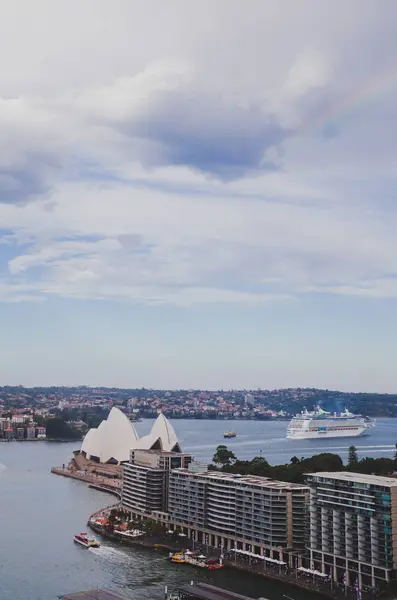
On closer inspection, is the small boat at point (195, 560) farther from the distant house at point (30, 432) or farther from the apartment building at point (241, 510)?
the distant house at point (30, 432)

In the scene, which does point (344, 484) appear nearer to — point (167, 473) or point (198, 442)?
point (167, 473)

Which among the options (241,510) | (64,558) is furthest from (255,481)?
(64,558)

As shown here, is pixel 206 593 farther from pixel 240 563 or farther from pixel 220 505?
pixel 220 505

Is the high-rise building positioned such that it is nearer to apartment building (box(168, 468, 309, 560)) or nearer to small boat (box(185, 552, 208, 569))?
apartment building (box(168, 468, 309, 560))

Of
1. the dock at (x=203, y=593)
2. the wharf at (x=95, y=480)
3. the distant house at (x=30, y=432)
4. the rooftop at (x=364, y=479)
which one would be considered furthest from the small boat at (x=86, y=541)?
the distant house at (x=30, y=432)

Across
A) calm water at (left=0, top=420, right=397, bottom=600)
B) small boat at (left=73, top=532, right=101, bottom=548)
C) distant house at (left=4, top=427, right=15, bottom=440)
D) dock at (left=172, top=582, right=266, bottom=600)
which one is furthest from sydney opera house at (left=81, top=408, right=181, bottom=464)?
distant house at (left=4, top=427, right=15, bottom=440)
